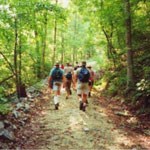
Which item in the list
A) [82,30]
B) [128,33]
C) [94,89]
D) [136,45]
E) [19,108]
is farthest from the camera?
[82,30]

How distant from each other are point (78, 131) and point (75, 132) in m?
0.15

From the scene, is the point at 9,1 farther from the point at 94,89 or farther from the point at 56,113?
the point at 94,89

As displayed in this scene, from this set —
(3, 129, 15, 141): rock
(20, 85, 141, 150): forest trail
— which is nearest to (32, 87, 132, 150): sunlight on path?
(20, 85, 141, 150): forest trail

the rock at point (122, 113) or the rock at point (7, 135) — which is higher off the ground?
the rock at point (7, 135)

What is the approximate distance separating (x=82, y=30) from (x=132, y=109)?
176 ft

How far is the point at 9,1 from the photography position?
11.6m

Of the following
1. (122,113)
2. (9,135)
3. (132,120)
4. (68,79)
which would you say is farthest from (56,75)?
(9,135)

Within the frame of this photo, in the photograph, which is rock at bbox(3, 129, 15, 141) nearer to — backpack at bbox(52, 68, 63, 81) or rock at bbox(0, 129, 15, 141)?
rock at bbox(0, 129, 15, 141)

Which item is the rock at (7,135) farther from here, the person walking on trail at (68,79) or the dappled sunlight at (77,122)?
the person walking on trail at (68,79)

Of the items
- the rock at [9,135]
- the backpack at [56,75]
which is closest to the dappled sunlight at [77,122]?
the backpack at [56,75]

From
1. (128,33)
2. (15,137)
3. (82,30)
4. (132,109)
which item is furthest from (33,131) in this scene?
(82,30)

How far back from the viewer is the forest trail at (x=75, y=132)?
28.0ft

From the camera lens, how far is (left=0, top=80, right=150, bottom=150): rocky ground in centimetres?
854

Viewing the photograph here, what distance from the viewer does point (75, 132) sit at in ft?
31.6
